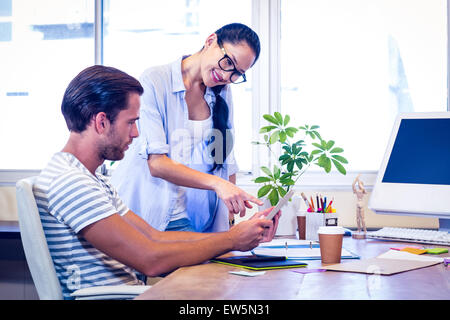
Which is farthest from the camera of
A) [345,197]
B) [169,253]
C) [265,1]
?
[265,1]

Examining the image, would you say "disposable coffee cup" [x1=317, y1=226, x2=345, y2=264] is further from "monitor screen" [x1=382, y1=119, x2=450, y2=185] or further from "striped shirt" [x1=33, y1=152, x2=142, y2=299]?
"monitor screen" [x1=382, y1=119, x2=450, y2=185]

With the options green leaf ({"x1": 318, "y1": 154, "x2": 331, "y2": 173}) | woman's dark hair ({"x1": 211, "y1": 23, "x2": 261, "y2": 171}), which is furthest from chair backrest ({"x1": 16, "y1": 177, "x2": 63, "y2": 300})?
green leaf ({"x1": 318, "y1": 154, "x2": 331, "y2": 173})

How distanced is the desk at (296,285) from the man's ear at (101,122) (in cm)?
47

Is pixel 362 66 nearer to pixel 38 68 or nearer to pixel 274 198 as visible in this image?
pixel 274 198

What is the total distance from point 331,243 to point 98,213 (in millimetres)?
644

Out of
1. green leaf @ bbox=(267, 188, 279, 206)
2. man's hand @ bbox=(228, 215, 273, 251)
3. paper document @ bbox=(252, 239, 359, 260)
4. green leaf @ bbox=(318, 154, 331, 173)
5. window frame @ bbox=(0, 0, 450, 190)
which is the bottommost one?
paper document @ bbox=(252, 239, 359, 260)

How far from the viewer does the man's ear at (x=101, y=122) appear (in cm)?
146

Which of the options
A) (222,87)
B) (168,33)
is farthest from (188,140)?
(168,33)

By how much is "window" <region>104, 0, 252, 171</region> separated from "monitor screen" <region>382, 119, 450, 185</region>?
965 mm

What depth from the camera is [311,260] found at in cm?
150

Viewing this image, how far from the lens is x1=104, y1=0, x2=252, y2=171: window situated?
295cm
